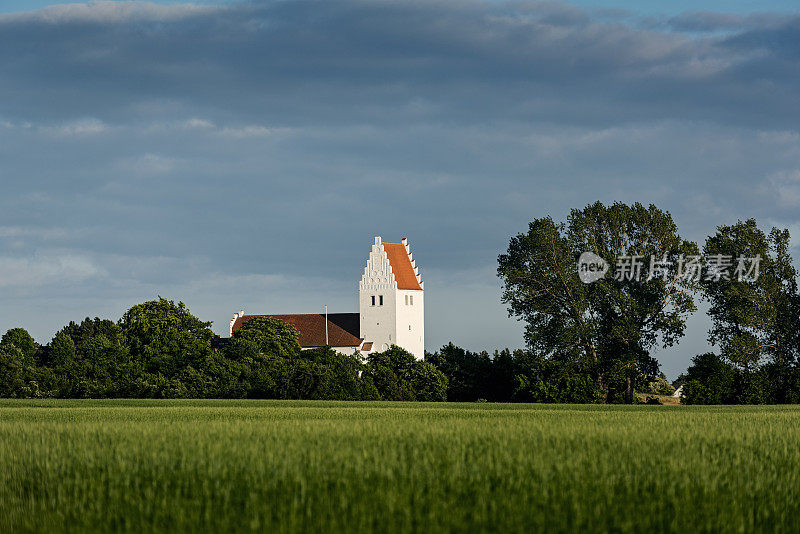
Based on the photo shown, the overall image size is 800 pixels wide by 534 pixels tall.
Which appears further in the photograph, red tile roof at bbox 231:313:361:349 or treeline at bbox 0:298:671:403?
red tile roof at bbox 231:313:361:349

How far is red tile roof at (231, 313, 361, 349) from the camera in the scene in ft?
403

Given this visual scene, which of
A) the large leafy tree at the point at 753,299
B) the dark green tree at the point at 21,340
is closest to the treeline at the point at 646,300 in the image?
the large leafy tree at the point at 753,299

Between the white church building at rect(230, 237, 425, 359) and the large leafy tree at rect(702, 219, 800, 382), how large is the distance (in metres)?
58.9

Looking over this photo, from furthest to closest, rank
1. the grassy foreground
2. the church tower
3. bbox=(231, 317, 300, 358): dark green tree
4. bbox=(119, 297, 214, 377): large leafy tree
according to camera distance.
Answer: the church tower < bbox=(231, 317, 300, 358): dark green tree < bbox=(119, 297, 214, 377): large leafy tree < the grassy foreground

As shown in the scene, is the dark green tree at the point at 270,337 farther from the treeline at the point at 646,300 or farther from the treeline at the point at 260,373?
the treeline at the point at 646,300

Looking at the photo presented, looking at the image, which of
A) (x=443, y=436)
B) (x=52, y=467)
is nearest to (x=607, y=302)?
(x=443, y=436)

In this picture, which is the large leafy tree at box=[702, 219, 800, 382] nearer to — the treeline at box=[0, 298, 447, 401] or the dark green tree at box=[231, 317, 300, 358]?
the treeline at box=[0, 298, 447, 401]

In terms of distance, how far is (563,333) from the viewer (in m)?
64.3

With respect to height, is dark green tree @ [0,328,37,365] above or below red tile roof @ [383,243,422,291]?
below

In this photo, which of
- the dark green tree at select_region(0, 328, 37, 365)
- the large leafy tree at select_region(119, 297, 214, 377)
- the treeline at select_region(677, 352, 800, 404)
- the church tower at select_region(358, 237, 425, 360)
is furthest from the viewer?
the dark green tree at select_region(0, 328, 37, 365)

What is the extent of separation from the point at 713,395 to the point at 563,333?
36.7 feet

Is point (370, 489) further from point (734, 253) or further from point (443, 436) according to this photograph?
point (734, 253)

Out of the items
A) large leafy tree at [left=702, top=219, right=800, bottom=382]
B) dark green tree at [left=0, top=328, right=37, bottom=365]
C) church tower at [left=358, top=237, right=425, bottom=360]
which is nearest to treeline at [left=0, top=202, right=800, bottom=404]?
large leafy tree at [left=702, top=219, right=800, bottom=382]

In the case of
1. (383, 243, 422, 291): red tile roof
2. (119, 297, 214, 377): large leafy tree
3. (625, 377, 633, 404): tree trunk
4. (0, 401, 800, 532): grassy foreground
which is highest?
(383, 243, 422, 291): red tile roof
